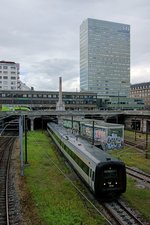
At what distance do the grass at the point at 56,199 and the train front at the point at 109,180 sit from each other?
1575 millimetres

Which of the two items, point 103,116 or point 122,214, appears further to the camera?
point 103,116

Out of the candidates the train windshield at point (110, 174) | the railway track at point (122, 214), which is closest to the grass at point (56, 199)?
the railway track at point (122, 214)

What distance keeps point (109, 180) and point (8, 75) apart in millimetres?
152846

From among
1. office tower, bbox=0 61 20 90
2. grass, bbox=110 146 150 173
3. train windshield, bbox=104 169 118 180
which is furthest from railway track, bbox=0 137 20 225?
office tower, bbox=0 61 20 90

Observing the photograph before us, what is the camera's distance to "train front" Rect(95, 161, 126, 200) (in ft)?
63.7

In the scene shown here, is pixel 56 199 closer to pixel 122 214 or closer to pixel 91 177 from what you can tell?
pixel 91 177

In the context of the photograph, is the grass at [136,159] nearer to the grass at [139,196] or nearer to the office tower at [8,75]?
the grass at [139,196]

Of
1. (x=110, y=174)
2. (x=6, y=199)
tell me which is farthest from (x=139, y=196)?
(x=6, y=199)

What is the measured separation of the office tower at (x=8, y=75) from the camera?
161125 mm

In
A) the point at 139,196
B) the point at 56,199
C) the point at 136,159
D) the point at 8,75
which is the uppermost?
the point at 8,75

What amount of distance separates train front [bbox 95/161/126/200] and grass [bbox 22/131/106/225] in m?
1.57

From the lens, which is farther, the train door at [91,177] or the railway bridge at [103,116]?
the railway bridge at [103,116]

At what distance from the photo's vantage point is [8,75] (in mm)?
163000

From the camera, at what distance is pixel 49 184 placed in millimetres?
24703
